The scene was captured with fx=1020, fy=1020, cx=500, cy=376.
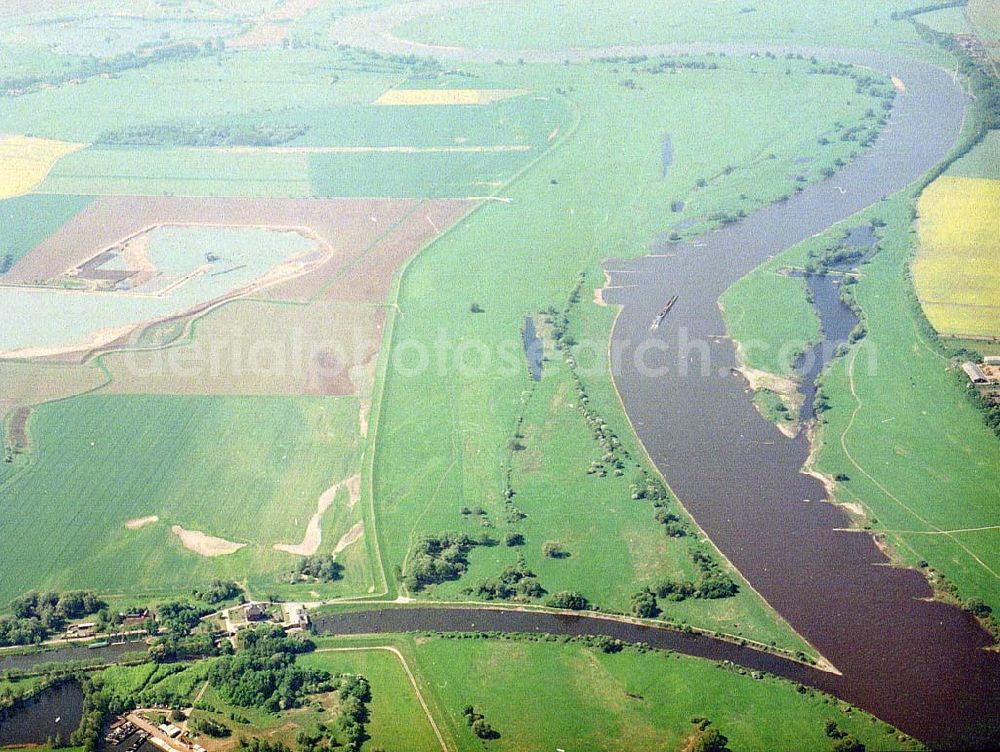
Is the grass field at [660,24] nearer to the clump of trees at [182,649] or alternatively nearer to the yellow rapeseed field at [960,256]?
the yellow rapeseed field at [960,256]

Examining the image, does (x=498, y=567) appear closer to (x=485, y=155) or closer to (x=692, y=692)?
(x=692, y=692)

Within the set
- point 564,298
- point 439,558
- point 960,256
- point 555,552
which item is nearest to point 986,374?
point 960,256

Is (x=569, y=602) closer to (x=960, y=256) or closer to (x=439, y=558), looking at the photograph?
(x=439, y=558)

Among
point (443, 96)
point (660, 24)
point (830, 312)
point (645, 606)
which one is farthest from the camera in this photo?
point (660, 24)

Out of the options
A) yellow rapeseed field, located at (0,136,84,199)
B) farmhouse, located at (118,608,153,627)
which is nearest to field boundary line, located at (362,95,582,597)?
farmhouse, located at (118,608,153,627)

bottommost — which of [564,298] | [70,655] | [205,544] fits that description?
[70,655]

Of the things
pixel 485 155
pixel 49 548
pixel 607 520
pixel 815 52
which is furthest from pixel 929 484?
pixel 815 52
